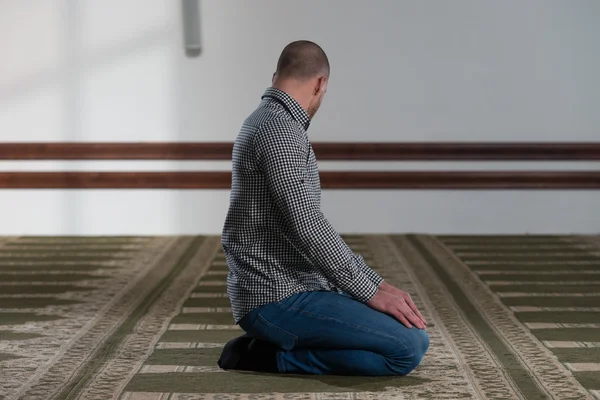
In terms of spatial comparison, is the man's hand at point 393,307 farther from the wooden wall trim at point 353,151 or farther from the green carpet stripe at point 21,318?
the wooden wall trim at point 353,151

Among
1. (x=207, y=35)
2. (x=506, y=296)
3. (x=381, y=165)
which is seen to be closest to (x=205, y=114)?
(x=207, y=35)

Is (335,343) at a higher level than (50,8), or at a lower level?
lower

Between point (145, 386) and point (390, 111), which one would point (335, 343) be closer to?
point (145, 386)

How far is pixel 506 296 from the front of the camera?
14.7ft

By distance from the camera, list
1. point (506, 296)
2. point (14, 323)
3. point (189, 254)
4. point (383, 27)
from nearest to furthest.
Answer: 1. point (14, 323)
2. point (506, 296)
3. point (189, 254)
4. point (383, 27)

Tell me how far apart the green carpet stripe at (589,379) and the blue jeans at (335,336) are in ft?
1.59

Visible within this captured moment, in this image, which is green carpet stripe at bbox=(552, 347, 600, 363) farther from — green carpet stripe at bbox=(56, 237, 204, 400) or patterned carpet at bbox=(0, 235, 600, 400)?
green carpet stripe at bbox=(56, 237, 204, 400)

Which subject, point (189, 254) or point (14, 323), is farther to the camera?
point (189, 254)

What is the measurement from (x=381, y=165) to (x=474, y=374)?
3.75 meters

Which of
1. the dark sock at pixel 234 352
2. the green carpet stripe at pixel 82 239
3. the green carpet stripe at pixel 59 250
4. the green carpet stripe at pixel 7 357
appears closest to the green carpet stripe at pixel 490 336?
the dark sock at pixel 234 352

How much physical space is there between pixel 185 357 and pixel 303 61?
1077 millimetres

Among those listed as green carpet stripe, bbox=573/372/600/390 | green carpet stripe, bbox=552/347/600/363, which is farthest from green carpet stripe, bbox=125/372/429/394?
green carpet stripe, bbox=552/347/600/363

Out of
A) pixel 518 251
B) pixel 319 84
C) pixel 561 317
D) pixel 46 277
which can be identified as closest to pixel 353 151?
pixel 518 251

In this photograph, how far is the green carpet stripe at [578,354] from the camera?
3262 mm
